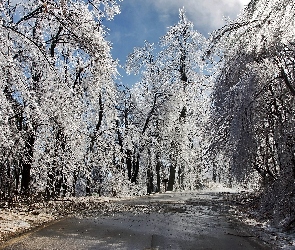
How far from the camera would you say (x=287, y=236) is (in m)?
8.00

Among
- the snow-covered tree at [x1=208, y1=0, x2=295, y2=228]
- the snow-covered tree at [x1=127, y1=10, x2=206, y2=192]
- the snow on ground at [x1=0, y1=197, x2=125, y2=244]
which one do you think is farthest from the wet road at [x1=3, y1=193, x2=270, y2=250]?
the snow-covered tree at [x1=127, y1=10, x2=206, y2=192]

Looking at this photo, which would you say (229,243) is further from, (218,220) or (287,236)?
(218,220)

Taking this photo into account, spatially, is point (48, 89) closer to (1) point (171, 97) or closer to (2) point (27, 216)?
(2) point (27, 216)

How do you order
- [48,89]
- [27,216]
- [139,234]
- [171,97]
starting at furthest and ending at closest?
1. [171,97]
2. [48,89]
3. [27,216]
4. [139,234]

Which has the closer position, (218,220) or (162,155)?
(218,220)

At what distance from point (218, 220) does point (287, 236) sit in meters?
2.81

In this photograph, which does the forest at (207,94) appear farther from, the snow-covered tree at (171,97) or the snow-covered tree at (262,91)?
the snow-covered tree at (171,97)

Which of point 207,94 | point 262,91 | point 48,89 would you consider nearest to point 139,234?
point 262,91

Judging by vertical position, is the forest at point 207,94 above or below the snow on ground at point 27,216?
above

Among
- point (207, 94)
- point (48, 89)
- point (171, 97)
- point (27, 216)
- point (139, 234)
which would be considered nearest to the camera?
point (139, 234)

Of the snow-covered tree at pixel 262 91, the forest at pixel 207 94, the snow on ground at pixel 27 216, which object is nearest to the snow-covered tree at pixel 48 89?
the forest at pixel 207 94

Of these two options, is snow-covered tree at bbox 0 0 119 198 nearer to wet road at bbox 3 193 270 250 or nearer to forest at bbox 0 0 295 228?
forest at bbox 0 0 295 228

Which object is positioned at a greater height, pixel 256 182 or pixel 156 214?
pixel 256 182

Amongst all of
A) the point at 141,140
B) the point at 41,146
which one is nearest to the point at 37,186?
the point at 41,146
